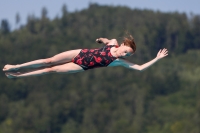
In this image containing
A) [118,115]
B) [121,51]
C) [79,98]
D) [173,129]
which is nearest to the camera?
[121,51]

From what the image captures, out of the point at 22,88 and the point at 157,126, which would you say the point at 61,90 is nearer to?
the point at 22,88

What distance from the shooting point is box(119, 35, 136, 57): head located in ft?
71.1

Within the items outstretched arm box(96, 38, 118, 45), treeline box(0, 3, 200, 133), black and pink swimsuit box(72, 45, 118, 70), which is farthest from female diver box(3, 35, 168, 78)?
treeline box(0, 3, 200, 133)

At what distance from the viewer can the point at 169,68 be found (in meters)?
192

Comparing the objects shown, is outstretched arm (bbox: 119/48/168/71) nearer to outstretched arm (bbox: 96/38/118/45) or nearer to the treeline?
outstretched arm (bbox: 96/38/118/45)

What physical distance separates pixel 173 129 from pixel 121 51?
121m

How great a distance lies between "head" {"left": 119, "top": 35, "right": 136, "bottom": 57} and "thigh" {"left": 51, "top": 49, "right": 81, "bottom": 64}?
146 centimetres

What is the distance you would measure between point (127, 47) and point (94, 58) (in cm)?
109

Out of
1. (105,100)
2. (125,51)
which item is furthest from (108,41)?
(105,100)

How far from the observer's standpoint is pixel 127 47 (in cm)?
2178

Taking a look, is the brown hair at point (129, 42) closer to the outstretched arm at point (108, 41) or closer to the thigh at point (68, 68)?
the outstretched arm at point (108, 41)

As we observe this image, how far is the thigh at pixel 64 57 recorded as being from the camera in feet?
72.8

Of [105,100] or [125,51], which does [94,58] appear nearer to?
[125,51]

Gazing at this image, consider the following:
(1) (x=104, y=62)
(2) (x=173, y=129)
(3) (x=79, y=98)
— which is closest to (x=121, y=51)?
(1) (x=104, y=62)
